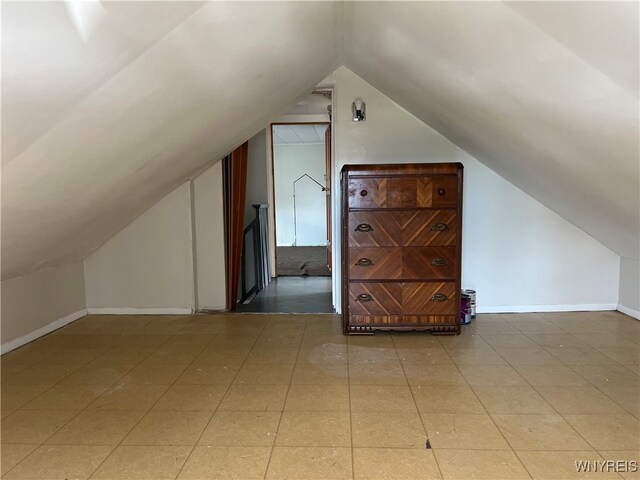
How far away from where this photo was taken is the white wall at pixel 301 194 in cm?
1000

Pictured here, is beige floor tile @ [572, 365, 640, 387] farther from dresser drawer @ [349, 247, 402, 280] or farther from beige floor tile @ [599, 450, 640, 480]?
dresser drawer @ [349, 247, 402, 280]

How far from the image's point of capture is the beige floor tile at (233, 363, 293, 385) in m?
2.53

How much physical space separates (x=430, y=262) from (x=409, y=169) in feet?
2.51

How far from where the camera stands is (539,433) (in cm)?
194

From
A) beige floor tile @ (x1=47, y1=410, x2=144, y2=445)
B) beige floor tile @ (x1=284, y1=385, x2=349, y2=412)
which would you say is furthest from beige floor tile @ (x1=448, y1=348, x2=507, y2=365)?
beige floor tile @ (x1=47, y1=410, x2=144, y2=445)

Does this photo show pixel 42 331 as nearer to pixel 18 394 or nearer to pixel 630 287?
pixel 18 394

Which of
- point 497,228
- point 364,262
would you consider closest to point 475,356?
point 364,262

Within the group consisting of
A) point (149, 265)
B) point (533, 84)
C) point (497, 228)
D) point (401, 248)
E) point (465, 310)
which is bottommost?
point (465, 310)

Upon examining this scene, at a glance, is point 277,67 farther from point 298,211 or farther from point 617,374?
point 298,211

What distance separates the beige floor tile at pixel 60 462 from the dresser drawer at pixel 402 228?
2.18 meters

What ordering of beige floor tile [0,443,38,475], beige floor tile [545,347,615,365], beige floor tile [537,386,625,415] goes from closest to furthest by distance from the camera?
1. beige floor tile [0,443,38,475]
2. beige floor tile [537,386,625,415]
3. beige floor tile [545,347,615,365]

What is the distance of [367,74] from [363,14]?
1.17m

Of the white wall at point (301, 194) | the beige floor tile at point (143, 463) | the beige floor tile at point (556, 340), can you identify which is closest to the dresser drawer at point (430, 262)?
the beige floor tile at point (556, 340)

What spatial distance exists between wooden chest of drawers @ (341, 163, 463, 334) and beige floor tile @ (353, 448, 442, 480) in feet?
5.02
